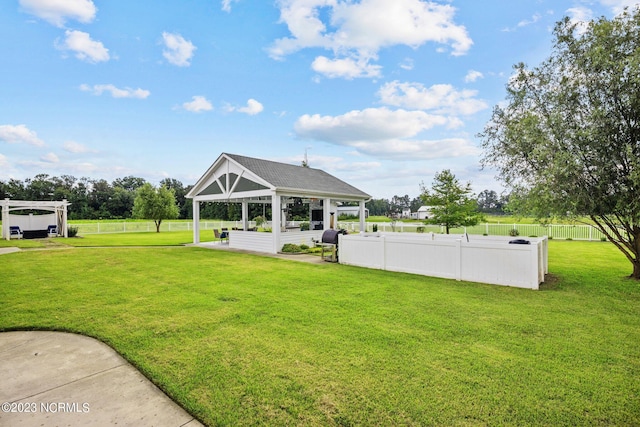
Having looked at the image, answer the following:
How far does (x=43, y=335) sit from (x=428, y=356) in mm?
5377

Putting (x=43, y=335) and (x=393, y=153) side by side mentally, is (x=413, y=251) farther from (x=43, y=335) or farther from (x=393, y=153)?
(x=393, y=153)

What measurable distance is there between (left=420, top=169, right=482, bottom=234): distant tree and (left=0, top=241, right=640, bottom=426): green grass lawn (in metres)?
7.54

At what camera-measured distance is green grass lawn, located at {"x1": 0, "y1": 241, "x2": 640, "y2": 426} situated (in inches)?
105

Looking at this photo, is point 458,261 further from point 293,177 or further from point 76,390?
point 293,177

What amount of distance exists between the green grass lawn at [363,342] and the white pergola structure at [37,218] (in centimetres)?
1538

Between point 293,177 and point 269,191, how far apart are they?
3.37 meters

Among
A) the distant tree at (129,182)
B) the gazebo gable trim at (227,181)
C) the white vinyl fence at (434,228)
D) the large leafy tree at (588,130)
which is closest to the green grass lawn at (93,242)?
the gazebo gable trim at (227,181)

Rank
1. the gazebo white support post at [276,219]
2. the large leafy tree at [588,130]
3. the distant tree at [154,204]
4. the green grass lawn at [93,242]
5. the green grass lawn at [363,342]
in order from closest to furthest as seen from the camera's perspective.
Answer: the green grass lawn at [363,342]
the large leafy tree at [588,130]
the gazebo white support post at [276,219]
the green grass lawn at [93,242]
the distant tree at [154,204]

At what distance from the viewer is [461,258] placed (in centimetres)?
805

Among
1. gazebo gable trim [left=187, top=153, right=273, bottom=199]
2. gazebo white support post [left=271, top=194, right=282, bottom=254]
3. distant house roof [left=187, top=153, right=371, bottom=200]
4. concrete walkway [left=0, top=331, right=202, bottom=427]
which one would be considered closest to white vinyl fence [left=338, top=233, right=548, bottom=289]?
gazebo white support post [left=271, top=194, right=282, bottom=254]

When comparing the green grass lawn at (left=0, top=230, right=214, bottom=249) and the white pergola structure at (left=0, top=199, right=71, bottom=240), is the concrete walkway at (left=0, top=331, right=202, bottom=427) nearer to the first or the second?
the green grass lawn at (left=0, top=230, right=214, bottom=249)

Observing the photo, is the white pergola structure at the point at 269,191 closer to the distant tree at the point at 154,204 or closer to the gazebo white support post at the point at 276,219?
the gazebo white support post at the point at 276,219

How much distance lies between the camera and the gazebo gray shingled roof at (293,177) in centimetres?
1486

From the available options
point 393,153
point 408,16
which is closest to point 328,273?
point 408,16
